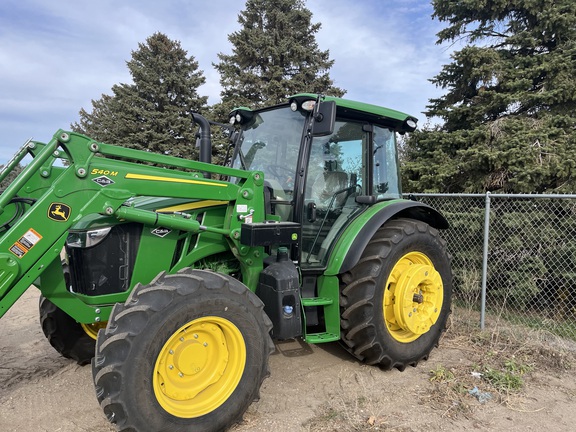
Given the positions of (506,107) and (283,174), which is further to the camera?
(506,107)

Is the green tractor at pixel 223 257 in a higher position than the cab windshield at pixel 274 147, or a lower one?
lower

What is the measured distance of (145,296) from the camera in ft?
7.77

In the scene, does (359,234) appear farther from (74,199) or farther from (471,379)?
(74,199)

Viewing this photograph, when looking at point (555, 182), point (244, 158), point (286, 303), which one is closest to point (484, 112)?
point (555, 182)

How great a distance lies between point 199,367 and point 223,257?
1000 mm

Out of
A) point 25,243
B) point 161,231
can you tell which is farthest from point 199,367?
point 25,243

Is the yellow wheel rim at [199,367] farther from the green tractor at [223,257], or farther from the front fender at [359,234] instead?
the front fender at [359,234]

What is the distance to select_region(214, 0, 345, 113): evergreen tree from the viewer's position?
54.5 ft

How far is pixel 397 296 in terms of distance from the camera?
144 inches

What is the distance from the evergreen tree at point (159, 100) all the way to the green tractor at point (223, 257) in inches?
639

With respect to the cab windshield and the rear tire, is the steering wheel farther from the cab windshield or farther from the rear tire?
the rear tire

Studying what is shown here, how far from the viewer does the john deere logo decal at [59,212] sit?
2416 mm

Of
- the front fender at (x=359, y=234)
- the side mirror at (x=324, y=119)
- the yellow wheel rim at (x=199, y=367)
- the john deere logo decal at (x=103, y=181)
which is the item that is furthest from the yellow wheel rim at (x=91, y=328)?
the side mirror at (x=324, y=119)

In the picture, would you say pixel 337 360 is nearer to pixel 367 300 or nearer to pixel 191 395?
pixel 367 300
